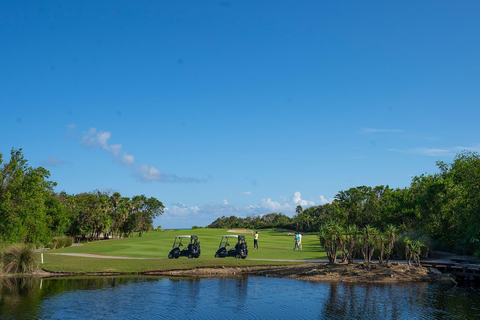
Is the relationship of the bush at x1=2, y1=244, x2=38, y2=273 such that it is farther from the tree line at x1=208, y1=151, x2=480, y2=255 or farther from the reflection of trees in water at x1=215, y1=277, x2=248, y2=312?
the tree line at x1=208, y1=151, x2=480, y2=255

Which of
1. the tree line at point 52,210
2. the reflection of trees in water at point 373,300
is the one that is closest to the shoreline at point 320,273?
the reflection of trees in water at point 373,300

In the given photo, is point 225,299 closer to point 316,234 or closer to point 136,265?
point 136,265

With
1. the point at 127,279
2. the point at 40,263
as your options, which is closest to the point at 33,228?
the point at 40,263

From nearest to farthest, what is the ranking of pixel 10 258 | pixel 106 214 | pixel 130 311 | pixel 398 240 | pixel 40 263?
pixel 130 311 < pixel 10 258 < pixel 40 263 < pixel 398 240 < pixel 106 214

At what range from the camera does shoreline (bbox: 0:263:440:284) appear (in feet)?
90.8

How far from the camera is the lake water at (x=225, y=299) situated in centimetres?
1823

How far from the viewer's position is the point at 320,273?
28688 mm

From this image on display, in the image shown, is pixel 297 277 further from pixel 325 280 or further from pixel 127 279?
pixel 127 279

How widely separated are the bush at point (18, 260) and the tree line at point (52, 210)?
398 inches

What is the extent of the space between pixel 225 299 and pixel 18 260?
17.4 meters

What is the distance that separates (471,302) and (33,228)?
148ft

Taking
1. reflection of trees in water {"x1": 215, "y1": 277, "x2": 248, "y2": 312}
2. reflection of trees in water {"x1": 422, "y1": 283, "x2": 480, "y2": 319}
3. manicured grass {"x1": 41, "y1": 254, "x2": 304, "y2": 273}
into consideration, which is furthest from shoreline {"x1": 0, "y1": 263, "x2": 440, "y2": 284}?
reflection of trees in water {"x1": 215, "y1": 277, "x2": 248, "y2": 312}

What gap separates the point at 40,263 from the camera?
104 ft

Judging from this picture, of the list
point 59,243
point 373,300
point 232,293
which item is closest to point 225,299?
point 232,293
